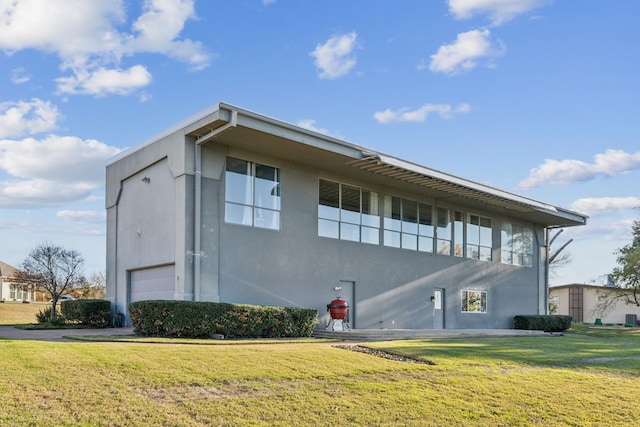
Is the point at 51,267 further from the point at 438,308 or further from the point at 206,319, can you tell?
Result: the point at 438,308

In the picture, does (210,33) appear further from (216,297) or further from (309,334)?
(309,334)

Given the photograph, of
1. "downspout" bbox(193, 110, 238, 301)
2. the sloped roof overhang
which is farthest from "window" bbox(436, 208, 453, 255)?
"downspout" bbox(193, 110, 238, 301)

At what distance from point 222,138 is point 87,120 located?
3.63m

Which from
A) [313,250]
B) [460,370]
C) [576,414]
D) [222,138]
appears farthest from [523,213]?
[576,414]

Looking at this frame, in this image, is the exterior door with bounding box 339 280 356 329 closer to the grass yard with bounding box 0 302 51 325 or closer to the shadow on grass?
the shadow on grass

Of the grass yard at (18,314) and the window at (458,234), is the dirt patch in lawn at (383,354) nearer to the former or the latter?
the window at (458,234)

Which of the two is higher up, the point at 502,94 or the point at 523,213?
the point at 502,94

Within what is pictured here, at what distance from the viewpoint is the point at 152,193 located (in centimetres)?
1812

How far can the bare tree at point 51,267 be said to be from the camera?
945 inches

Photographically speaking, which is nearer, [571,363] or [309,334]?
[571,363]

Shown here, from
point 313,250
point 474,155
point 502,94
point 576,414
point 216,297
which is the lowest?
point 576,414

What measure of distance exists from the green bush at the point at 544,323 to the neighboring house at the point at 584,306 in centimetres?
1808

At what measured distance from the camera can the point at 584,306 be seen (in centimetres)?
4438

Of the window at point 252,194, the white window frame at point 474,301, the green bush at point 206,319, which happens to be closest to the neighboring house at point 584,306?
the white window frame at point 474,301
